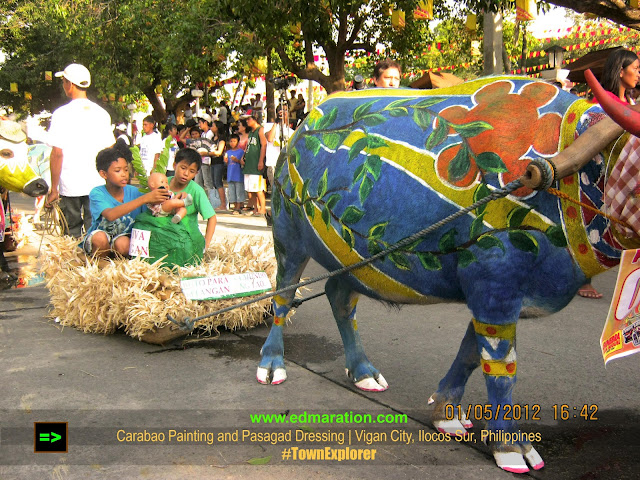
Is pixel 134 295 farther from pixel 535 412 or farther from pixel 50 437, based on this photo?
pixel 535 412

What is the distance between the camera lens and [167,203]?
4375mm

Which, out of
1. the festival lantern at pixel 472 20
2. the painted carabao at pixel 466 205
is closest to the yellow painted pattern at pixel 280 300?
the painted carabao at pixel 466 205

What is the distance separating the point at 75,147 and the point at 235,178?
19.0 feet

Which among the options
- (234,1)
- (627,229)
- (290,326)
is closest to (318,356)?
(290,326)

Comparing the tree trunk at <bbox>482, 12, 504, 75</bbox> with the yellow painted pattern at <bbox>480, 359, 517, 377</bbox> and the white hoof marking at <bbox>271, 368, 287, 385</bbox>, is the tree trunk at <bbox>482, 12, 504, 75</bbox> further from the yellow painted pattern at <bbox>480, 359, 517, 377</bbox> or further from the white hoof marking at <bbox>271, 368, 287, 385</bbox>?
the yellow painted pattern at <bbox>480, 359, 517, 377</bbox>

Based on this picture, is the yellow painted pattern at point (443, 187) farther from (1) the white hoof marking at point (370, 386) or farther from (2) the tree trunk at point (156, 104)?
(2) the tree trunk at point (156, 104)

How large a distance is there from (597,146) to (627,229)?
0.30m

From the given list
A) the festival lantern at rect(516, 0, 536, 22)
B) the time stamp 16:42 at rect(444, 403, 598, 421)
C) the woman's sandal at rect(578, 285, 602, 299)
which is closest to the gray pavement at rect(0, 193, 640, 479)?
the time stamp 16:42 at rect(444, 403, 598, 421)

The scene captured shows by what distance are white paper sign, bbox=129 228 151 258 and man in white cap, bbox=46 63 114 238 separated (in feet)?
4.25

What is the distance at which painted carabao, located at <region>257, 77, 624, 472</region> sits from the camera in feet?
7.61

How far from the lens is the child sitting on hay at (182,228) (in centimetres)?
449

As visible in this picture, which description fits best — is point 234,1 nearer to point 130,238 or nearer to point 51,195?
point 51,195

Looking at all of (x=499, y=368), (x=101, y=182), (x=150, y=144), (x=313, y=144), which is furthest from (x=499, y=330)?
(x=150, y=144)

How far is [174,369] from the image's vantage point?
12.2 ft
